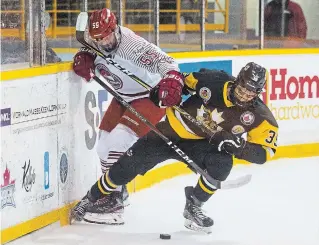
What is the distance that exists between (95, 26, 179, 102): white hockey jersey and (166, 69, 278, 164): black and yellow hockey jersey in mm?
171

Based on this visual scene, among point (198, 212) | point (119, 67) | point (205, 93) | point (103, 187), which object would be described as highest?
point (119, 67)

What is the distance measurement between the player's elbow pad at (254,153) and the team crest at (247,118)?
11cm

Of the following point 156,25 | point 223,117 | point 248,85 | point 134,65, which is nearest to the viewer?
point 248,85

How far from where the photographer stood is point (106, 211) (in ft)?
15.7

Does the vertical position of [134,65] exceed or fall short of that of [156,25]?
it falls short

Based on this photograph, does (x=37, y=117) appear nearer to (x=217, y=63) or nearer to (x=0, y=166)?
(x=0, y=166)

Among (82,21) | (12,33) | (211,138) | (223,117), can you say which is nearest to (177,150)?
(211,138)

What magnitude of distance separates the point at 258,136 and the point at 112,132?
785 mm

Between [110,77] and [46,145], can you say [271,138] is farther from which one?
[46,145]

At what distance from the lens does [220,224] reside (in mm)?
4871

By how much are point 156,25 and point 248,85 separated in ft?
6.73

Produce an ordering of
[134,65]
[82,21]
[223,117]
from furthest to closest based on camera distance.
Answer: [134,65]
[82,21]
[223,117]

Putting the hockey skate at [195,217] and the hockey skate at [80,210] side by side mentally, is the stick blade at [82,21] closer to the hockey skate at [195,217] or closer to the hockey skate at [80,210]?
the hockey skate at [80,210]

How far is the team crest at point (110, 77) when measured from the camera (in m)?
4.99
